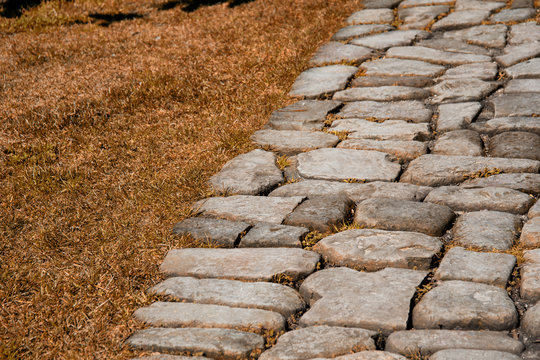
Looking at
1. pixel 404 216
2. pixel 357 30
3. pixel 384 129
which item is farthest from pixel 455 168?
pixel 357 30

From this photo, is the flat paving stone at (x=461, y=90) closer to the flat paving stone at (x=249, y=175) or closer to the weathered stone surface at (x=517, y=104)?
the weathered stone surface at (x=517, y=104)

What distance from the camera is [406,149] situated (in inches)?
131

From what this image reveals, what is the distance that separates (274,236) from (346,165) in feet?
2.42

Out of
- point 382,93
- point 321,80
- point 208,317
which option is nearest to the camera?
point 208,317

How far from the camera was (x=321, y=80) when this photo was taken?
14.5 ft

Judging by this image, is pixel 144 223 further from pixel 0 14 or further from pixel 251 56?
pixel 0 14

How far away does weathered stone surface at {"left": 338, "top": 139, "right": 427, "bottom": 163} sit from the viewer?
3289 millimetres

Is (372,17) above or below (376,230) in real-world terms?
above

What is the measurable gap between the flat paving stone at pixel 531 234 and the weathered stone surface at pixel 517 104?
1.21m

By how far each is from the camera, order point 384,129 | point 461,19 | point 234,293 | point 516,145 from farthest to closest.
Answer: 1. point 461,19
2. point 384,129
3. point 516,145
4. point 234,293

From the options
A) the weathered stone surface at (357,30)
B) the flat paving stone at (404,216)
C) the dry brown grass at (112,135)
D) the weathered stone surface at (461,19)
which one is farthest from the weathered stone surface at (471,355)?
the weathered stone surface at (461,19)

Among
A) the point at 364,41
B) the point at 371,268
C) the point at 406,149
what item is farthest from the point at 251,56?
the point at 371,268

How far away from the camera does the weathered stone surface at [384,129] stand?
3473mm

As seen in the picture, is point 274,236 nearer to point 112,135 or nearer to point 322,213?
point 322,213
